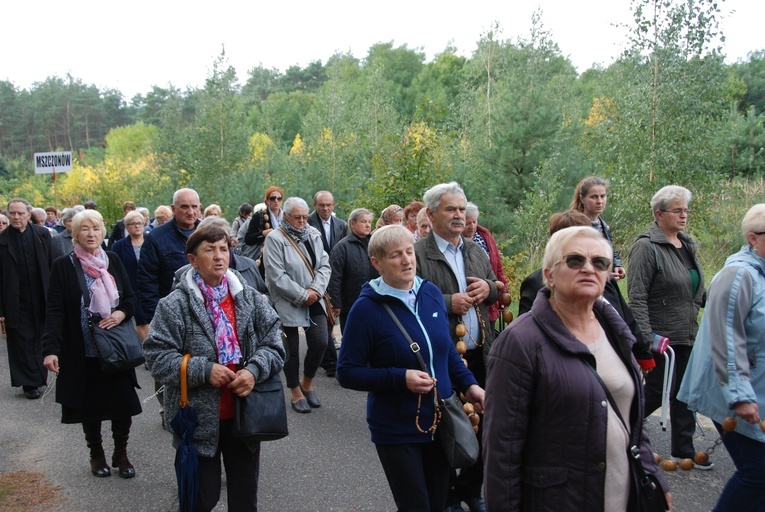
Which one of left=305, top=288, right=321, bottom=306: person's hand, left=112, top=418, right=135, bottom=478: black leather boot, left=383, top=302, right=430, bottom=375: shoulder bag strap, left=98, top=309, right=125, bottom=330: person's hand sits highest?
left=383, top=302, right=430, bottom=375: shoulder bag strap

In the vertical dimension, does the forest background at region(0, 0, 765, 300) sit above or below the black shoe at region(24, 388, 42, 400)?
above

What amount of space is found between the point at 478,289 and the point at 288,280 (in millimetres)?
2941

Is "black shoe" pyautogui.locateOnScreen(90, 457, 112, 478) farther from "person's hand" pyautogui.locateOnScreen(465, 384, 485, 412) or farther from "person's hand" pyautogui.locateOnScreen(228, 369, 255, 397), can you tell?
"person's hand" pyautogui.locateOnScreen(465, 384, 485, 412)

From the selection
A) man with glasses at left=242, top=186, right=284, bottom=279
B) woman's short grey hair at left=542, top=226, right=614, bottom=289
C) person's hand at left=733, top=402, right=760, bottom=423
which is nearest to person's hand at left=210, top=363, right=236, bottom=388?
woman's short grey hair at left=542, top=226, right=614, bottom=289

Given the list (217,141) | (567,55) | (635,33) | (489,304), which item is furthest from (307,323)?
(567,55)

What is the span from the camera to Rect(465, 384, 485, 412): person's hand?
3602 millimetres

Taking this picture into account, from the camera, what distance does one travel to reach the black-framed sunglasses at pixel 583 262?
8.56 feet

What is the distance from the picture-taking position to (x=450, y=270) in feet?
14.4

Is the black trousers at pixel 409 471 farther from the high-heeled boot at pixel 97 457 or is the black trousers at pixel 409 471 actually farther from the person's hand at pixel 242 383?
the high-heeled boot at pixel 97 457

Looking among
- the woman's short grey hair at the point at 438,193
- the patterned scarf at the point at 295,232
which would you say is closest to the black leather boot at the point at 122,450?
the patterned scarf at the point at 295,232

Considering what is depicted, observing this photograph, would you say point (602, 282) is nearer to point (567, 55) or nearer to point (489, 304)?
point (489, 304)

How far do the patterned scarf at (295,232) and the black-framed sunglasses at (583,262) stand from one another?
4.64 meters

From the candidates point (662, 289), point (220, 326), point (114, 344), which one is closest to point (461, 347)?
point (220, 326)

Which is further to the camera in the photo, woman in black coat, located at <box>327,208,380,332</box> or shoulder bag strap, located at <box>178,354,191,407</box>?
woman in black coat, located at <box>327,208,380,332</box>
